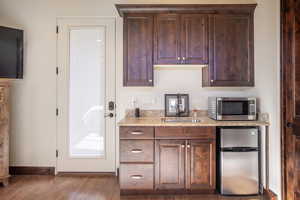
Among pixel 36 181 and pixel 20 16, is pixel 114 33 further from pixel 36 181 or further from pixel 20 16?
pixel 36 181

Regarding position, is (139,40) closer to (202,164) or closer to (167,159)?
(167,159)

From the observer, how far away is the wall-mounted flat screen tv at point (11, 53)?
3241 millimetres

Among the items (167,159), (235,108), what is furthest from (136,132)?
(235,108)

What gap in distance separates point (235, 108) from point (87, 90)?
220 centimetres

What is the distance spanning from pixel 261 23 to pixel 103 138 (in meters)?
2.81

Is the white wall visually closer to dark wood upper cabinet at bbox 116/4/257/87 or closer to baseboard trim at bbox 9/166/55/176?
baseboard trim at bbox 9/166/55/176

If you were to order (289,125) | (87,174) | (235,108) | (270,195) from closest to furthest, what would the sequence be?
(289,125)
(270,195)
(235,108)
(87,174)

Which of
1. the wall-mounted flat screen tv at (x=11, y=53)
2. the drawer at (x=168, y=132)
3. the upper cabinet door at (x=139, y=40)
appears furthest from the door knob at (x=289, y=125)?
the wall-mounted flat screen tv at (x=11, y=53)

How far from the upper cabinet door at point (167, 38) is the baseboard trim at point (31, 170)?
7.83ft

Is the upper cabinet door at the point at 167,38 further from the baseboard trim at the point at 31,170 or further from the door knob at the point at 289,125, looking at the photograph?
the baseboard trim at the point at 31,170

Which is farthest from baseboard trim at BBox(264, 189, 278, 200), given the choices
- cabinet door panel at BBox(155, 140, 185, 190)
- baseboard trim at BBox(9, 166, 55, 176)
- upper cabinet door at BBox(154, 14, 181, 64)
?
baseboard trim at BBox(9, 166, 55, 176)

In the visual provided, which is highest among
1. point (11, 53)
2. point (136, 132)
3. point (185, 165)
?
point (11, 53)

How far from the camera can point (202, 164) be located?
9.29 ft

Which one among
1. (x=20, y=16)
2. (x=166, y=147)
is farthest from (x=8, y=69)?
(x=166, y=147)
